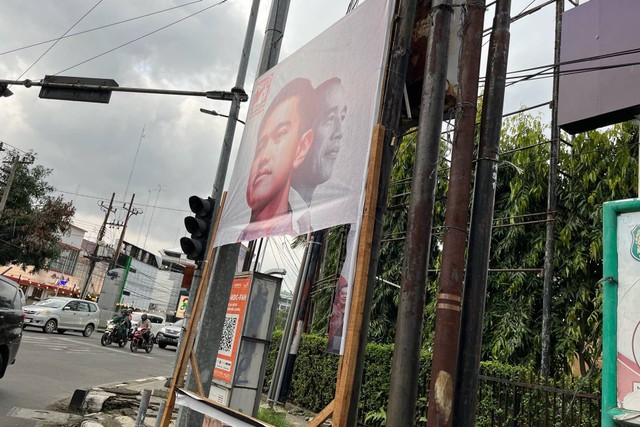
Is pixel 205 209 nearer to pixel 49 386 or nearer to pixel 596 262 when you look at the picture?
pixel 49 386

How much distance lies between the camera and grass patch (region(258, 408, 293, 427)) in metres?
8.96

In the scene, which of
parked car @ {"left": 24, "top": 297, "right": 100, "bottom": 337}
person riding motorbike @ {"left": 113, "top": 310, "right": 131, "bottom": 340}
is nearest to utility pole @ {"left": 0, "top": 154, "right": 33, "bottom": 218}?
parked car @ {"left": 24, "top": 297, "right": 100, "bottom": 337}

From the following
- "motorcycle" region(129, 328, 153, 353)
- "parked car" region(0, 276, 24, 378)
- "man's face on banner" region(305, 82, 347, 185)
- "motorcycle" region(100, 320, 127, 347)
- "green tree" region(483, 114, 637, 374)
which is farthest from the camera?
"motorcycle" region(129, 328, 153, 353)

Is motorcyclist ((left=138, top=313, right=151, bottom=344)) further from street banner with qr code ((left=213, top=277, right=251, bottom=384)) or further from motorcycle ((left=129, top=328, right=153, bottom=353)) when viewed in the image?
street banner with qr code ((left=213, top=277, right=251, bottom=384))

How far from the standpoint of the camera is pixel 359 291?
3105 millimetres

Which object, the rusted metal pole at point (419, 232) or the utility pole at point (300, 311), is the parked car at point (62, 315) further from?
the rusted metal pole at point (419, 232)

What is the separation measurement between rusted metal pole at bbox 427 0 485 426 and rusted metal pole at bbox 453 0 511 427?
0.85ft

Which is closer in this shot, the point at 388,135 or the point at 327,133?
the point at 388,135

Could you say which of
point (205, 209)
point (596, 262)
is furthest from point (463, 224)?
point (596, 262)

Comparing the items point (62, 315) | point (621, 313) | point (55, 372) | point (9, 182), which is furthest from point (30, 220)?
point (621, 313)

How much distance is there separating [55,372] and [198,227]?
6.97 m

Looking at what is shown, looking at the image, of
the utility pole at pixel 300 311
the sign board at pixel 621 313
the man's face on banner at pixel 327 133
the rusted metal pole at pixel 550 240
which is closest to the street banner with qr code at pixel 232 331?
the man's face on banner at pixel 327 133

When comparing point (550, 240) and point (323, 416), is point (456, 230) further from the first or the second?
point (550, 240)

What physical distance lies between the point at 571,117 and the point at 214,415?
16.8 ft
